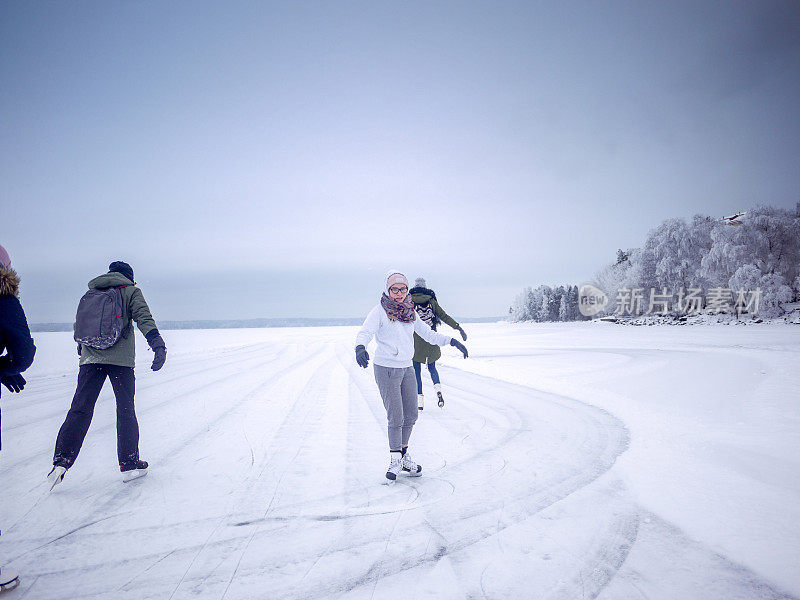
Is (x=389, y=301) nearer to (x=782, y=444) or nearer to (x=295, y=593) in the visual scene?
(x=295, y=593)

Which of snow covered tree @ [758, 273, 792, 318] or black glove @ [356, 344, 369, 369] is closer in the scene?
black glove @ [356, 344, 369, 369]

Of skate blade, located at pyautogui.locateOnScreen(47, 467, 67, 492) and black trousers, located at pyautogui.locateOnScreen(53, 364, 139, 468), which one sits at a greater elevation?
black trousers, located at pyautogui.locateOnScreen(53, 364, 139, 468)

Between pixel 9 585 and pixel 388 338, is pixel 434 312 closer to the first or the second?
pixel 388 338

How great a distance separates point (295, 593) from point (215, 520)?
1.23 meters

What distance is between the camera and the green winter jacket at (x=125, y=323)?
12.9 ft

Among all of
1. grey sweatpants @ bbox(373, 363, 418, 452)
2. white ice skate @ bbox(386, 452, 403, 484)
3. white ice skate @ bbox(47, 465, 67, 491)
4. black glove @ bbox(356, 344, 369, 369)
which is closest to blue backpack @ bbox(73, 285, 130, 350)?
white ice skate @ bbox(47, 465, 67, 491)

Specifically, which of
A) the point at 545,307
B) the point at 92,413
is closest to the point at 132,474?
the point at 92,413

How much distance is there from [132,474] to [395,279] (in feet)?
10.4

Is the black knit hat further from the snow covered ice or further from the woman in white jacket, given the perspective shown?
the woman in white jacket

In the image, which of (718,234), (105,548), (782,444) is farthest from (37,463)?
(718,234)

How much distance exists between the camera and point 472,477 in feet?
13.1

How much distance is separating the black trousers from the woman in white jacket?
89.0 inches

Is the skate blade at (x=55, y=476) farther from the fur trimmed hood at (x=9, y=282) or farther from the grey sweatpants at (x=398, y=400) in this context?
the grey sweatpants at (x=398, y=400)

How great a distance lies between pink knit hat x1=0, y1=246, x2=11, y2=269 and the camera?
256cm
